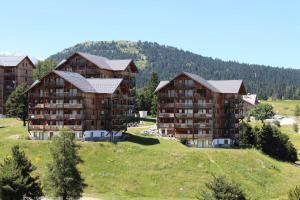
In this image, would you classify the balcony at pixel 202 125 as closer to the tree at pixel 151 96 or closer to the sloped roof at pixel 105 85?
the sloped roof at pixel 105 85

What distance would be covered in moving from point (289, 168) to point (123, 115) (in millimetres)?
37248

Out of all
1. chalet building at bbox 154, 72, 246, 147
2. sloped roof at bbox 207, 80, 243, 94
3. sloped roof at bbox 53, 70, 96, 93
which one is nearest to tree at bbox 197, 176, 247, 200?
Answer: sloped roof at bbox 53, 70, 96, 93

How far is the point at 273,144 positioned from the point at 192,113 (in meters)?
21.1

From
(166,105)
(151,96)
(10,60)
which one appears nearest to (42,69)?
(10,60)

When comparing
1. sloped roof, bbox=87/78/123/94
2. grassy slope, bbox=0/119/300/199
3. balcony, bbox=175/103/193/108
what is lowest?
grassy slope, bbox=0/119/300/199

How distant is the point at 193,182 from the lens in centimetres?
8944

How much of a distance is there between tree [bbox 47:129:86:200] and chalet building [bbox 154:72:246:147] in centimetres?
5054

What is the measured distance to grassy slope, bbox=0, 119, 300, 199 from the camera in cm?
8694

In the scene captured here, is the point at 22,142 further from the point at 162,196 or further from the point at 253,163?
the point at 253,163

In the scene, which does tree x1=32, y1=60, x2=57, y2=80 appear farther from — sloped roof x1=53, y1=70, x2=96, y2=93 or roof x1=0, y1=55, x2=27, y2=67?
sloped roof x1=53, y1=70, x2=96, y2=93

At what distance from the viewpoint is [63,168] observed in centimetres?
6800

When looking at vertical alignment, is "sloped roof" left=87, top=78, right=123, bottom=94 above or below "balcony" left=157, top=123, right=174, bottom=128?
above

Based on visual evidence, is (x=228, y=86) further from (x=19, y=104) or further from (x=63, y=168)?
(x=63, y=168)

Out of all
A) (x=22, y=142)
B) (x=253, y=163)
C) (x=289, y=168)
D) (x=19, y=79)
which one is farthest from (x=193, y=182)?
(x=19, y=79)
